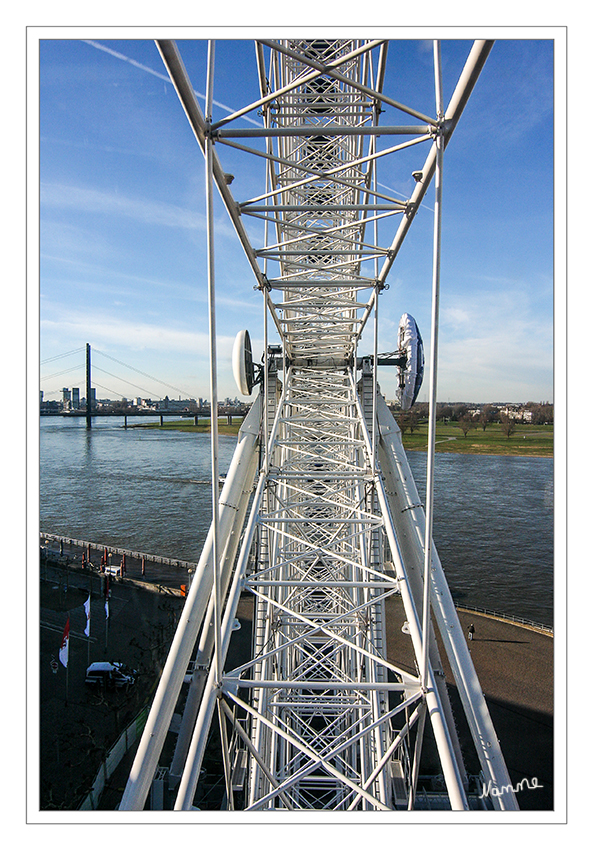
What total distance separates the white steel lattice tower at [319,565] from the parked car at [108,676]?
1728 millimetres

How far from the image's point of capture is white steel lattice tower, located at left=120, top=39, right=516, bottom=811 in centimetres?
309

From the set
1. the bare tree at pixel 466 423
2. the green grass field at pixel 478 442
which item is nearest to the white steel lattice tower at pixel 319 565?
the bare tree at pixel 466 423

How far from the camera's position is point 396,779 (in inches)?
316

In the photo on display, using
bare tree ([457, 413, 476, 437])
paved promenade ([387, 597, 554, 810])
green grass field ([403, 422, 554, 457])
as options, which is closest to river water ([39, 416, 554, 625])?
green grass field ([403, 422, 554, 457])

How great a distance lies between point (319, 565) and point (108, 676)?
6755 mm

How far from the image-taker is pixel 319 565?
30.8 ft

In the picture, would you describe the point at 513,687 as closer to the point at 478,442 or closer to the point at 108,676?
the point at 108,676

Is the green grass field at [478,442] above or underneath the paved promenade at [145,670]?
above

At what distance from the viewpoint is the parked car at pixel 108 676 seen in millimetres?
11039

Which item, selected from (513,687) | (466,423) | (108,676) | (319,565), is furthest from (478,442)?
(108,676)

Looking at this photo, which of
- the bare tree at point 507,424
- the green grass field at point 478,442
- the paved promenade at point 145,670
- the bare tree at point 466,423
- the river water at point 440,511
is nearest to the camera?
the paved promenade at point 145,670

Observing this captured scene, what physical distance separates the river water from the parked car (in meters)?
11.4

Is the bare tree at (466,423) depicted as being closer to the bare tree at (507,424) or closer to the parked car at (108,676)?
the bare tree at (507,424)
